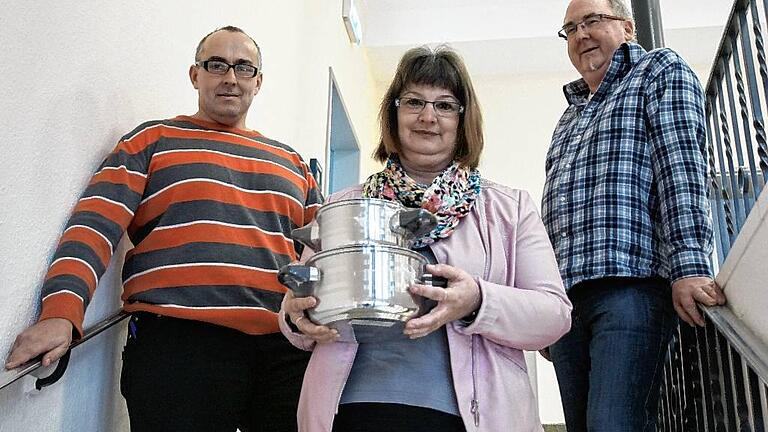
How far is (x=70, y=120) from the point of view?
1.61 metres

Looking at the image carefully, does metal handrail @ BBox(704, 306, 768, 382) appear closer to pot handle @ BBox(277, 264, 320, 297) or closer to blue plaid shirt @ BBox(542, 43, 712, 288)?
blue plaid shirt @ BBox(542, 43, 712, 288)

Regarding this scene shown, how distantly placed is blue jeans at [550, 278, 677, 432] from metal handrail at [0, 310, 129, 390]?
1.00m

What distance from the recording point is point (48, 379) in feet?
4.43

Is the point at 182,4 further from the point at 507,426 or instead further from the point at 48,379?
the point at 507,426

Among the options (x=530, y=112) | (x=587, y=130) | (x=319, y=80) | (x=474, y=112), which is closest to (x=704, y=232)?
(x=587, y=130)

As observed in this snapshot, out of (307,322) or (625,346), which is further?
(625,346)

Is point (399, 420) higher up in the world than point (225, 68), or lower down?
lower down

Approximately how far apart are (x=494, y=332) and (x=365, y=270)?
0.83 ft

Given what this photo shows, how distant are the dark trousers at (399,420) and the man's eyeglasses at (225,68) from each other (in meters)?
1.03

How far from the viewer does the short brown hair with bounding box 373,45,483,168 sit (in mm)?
1357

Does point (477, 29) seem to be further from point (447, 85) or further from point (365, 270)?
point (365, 270)

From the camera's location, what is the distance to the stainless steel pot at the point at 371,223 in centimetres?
106

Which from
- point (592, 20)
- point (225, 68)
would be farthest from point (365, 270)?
point (592, 20)

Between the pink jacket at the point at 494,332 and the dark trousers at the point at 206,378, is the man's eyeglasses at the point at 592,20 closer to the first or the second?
the pink jacket at the point at 494,332
